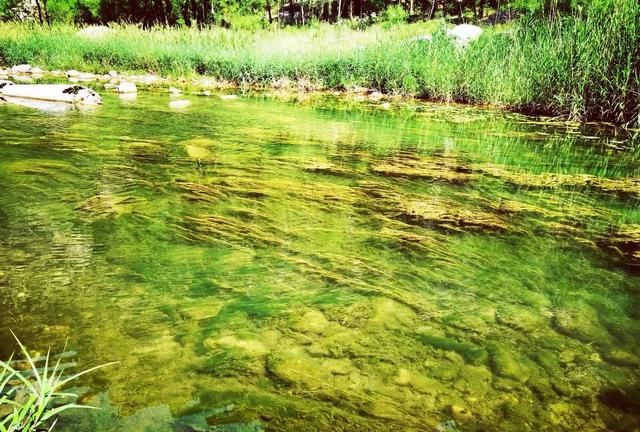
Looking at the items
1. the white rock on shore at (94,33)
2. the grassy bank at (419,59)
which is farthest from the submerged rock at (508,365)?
the white rock on shore at (94,33)

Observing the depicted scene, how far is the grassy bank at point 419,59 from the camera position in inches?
285

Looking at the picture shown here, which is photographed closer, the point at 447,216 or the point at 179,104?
the point at 447,216

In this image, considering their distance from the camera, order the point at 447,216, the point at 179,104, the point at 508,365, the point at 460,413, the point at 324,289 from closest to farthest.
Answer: the point at 460,413 < the point at 508,365 < the point at 324,289 < the point at 447,216 < the point at 179,104

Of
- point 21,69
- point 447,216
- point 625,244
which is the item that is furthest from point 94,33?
point 625,244

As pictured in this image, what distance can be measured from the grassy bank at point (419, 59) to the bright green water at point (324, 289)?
4.13 m

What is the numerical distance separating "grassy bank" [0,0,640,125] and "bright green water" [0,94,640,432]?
4131 millimetres

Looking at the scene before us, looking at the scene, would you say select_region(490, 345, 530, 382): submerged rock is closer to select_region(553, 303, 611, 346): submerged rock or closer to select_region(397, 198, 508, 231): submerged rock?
select_region(553, 303, 611, 346): submerged rock

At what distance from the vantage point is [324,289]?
2.13 m

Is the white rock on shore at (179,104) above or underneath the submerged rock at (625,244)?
above

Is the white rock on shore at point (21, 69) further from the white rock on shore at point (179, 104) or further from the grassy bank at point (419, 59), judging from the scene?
the white rock on shore at point (179, 104)

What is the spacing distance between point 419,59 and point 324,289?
35.4 feet

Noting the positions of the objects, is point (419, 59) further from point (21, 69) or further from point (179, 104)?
point (21, 69)

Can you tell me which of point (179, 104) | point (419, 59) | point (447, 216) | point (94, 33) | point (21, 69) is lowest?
point (447, 216)

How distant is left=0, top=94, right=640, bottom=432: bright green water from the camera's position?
4.75ft
